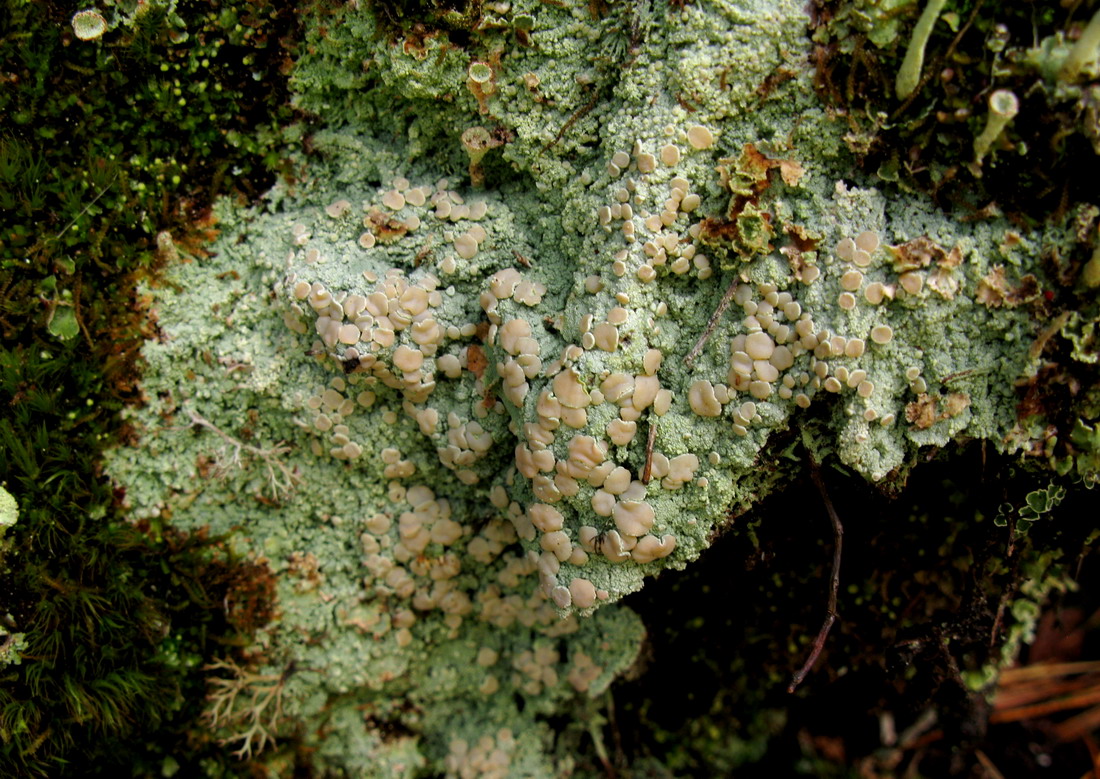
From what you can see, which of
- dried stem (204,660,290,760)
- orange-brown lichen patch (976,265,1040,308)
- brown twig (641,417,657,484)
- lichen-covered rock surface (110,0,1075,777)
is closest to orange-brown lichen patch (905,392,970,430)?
lichen-covered rock surface (110,0,1075,777)

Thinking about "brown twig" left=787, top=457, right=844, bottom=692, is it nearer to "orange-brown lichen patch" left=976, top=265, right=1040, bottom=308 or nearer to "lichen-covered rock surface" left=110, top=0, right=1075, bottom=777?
"lichen-covered rock surface" left=110, top=0, right=1075, bottom=777

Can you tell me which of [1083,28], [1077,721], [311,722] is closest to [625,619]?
[311,722]

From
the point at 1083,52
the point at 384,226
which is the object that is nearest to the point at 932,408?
the point at 1083,52

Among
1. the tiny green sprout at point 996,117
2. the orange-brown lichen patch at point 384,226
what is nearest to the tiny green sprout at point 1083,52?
the tiny green sprout at point 996,117

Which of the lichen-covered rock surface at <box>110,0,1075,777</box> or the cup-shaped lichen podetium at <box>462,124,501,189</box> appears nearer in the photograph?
the lichen-covered rock surface at <box>110,0,1075,777</box>

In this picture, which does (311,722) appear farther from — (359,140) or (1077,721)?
(1077,721)

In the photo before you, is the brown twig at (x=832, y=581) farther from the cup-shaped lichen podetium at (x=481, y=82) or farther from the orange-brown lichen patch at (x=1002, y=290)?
the cup-shaped lichen podetium at (x=481, y=82)

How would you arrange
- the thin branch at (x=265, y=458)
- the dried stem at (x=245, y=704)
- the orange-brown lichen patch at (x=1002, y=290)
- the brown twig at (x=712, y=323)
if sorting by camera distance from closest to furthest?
the orange-brown lichen patch at (x=1002, y=290) → the brown twig at (x=712, y=323) → the thin branch at (x=265, y=458) → the dried stem at (x=245, y=704)
